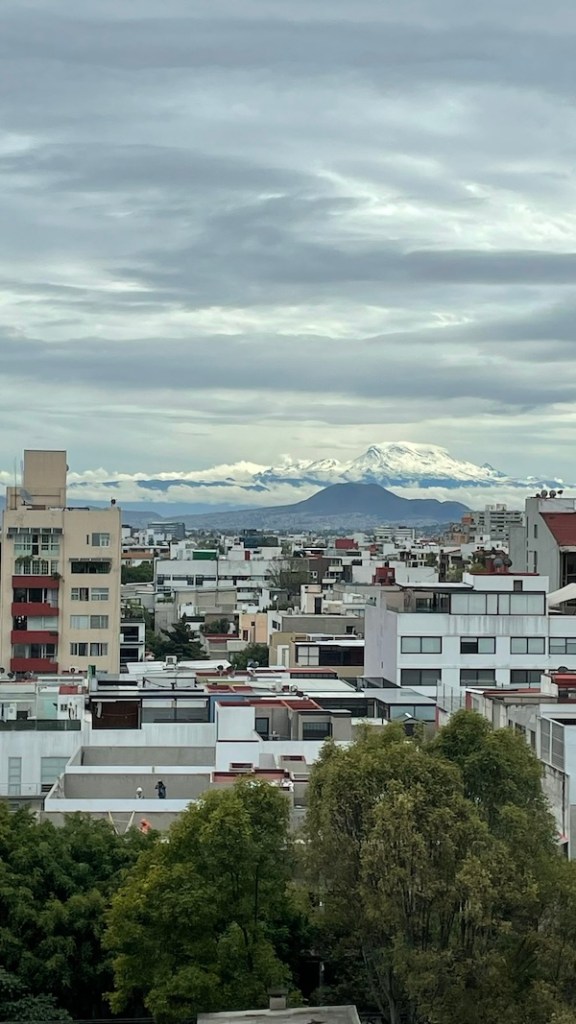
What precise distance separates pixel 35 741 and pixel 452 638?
22.9m

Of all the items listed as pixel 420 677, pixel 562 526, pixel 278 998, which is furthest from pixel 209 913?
pixel 562 526

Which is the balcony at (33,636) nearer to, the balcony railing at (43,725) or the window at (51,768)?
the balcony railing at (43,725)

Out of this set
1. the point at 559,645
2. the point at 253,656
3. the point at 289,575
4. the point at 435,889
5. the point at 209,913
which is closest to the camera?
the point at 435,889

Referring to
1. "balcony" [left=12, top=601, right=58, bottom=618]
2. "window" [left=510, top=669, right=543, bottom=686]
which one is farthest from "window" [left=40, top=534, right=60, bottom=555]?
"window" [left=510, top=669, right=543, bottom=686]

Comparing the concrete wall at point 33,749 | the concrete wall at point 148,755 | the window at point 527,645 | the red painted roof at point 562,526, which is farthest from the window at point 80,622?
the red painted roof at point 562,526

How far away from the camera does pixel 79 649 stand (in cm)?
6569

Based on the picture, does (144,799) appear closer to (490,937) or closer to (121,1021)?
(121,1021)

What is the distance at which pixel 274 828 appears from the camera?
85.2 ft

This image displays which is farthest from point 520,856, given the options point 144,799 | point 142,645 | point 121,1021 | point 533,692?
point 142,645

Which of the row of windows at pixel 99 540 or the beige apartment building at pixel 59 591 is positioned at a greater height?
the row of windows at pixel 99 540

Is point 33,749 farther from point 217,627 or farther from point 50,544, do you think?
point 217,627

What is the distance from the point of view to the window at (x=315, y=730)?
4212cm

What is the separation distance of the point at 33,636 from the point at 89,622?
247 centimetres

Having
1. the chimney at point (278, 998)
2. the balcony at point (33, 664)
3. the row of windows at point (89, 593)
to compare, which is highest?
the row of windows at point (89, 593)
